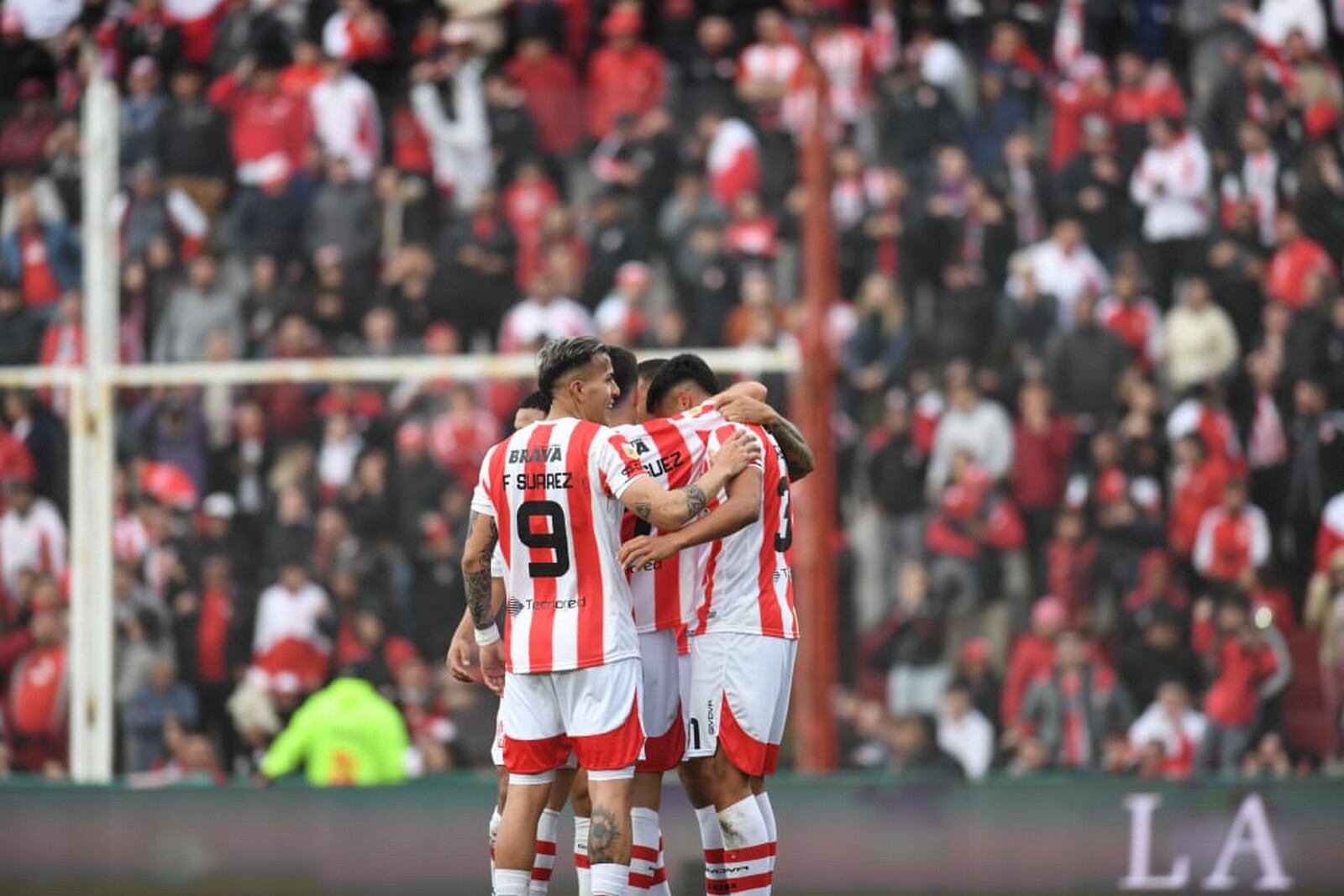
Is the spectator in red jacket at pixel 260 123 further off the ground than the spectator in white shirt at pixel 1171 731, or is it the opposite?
the spectator in red jacket at pixel 260 123

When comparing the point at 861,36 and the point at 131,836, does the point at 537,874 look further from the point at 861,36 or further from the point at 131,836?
the point at 861,36

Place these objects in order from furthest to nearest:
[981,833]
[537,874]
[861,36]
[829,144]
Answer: [861,36] → [829,144] → [981,833] → [537,874]

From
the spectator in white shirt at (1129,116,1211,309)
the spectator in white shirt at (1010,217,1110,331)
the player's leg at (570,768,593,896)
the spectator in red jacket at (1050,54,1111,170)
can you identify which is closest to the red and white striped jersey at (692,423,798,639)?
the player's leg at (570,768,593,896)

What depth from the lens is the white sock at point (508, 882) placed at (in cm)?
775

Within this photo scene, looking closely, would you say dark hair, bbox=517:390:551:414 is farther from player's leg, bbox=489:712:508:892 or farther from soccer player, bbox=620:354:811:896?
player's leg, bbox=489:712:508:892

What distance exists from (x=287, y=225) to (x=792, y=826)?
204 inches

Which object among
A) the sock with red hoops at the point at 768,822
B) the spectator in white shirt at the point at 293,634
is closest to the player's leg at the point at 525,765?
the sock with red hoops at the point at 768,822

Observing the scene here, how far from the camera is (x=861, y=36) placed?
Answer: 577 inches

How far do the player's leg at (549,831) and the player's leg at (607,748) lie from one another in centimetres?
53

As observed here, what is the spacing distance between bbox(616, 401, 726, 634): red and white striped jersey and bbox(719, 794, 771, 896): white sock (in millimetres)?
724

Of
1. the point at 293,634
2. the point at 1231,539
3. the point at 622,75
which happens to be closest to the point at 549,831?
the point at 293,634

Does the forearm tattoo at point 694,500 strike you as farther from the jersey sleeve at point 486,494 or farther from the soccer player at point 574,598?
the jersey sleeve at point 486,494

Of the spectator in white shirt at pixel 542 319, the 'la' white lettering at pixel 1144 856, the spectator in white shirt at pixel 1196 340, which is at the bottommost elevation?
the 'la' white lettering at pixel 1144 856

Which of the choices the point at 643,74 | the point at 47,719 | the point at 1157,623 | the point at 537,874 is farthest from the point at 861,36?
the point at 537,874
